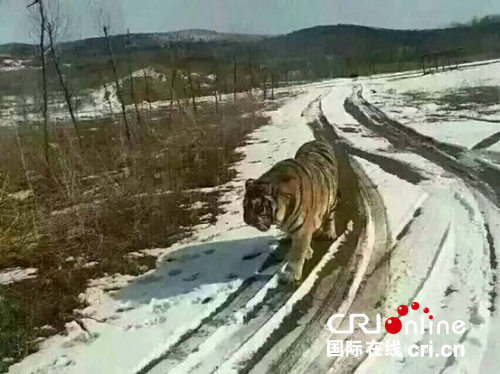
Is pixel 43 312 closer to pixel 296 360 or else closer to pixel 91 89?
pixel 296 360

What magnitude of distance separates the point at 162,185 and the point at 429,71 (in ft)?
20.9

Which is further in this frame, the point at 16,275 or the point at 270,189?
the point at 16,275

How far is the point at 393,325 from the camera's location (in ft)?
8.29

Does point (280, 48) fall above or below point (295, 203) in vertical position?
above

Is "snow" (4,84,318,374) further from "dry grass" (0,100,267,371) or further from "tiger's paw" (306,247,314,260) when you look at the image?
"tiger's paw" (306,247,314,260)

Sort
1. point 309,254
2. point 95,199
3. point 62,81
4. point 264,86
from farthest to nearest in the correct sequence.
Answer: point 264,86
point 62,81
point 95,199
point 309,254

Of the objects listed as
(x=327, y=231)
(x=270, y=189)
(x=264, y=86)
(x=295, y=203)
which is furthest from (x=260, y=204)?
(x=264, y=86)

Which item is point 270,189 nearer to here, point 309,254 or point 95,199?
point 309,254

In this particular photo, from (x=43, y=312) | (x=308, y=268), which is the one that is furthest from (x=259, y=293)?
(x=43, y=312)

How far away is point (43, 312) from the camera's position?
3.07 meters

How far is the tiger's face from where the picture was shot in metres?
2.93

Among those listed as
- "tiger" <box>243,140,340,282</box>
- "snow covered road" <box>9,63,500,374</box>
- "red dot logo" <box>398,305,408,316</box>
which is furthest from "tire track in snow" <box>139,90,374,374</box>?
"red dot logo" <box>398,305,408,316</box>

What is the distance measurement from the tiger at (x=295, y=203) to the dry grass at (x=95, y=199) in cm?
113

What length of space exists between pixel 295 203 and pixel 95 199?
2.07 meters
